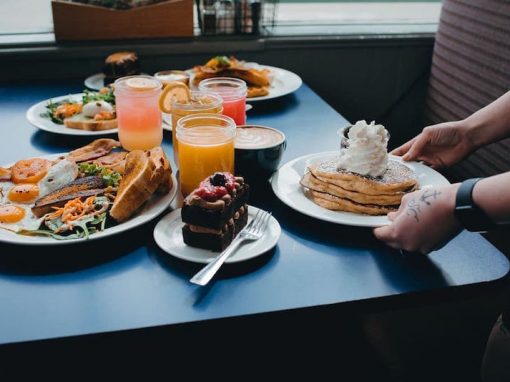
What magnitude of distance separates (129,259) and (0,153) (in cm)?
77

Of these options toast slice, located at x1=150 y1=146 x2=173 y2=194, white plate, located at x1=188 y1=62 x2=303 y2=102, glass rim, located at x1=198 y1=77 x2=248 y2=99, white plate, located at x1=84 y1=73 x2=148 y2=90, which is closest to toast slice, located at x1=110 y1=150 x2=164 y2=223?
toast slice, located at x1=150 y1=146 x2=173 y2=194

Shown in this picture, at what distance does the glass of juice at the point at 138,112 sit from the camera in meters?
1.55

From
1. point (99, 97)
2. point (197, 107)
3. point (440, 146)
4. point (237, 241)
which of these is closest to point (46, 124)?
point (99, 97)

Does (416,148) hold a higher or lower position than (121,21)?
lower

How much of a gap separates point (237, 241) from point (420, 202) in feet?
1.26

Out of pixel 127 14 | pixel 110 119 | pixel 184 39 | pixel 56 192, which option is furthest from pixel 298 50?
pixel 56 192

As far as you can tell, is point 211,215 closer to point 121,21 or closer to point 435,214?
point 435,214

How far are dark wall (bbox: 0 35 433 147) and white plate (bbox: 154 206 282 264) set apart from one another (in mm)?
1569

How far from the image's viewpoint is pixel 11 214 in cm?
117

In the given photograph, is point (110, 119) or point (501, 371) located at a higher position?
point (110, 119)

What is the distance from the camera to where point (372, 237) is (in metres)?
1.19

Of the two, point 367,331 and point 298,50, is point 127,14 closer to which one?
point 298,50

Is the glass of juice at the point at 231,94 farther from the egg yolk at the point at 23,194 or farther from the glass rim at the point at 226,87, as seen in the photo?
the egg yolk at the point at 23,194

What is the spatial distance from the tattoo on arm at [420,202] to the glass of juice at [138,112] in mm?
836
